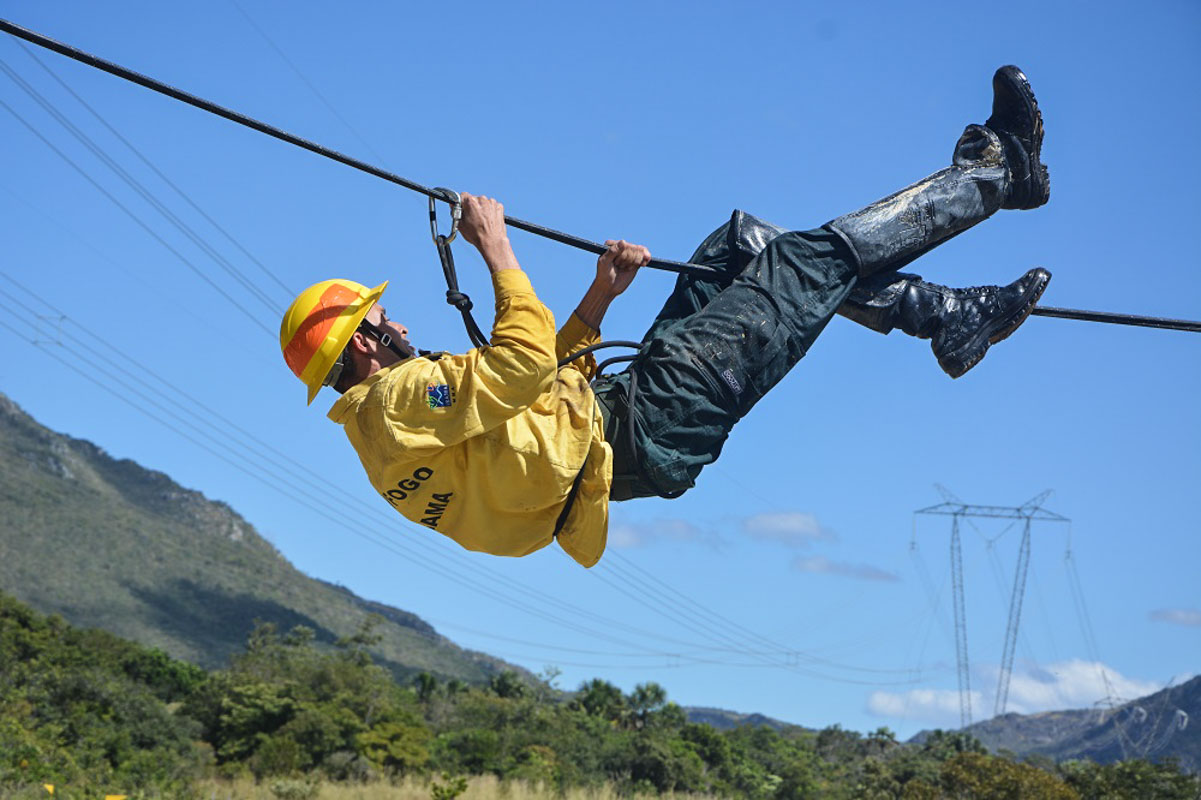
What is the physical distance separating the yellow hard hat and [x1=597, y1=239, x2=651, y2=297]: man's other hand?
1083 mm

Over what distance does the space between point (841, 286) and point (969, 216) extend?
0.87 meters

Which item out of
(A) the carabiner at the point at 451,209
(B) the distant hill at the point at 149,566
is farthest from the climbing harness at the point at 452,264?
(B) the distant hill at the point at 149,566

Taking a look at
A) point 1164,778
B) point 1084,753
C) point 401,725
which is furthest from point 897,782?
point 1084,753

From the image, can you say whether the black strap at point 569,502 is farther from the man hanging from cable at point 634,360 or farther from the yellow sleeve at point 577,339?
the yellow sleeve at point 577,339

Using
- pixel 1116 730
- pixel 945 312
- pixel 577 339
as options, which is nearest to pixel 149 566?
pixel 1116 730

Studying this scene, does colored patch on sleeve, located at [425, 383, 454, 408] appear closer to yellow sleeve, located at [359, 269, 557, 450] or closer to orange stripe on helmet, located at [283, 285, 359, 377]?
yellow sleeve, located at [359, 269, 557, 450]

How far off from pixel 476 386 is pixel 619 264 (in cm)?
135

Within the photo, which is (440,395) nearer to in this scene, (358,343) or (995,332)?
(358,343)

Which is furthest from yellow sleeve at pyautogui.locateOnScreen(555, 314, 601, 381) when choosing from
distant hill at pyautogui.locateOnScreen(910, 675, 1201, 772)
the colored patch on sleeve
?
distant hill at pyautogui.locateOnScreen(910, 675, 1201, 772)

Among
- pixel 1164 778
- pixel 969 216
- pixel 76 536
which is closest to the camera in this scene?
pixel 969 216

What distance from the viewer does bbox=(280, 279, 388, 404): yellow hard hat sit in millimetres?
6027

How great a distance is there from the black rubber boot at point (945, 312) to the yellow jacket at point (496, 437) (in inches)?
69.8

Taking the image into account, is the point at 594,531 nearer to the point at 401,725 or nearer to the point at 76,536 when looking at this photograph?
the point at 401,725

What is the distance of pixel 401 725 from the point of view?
107ft
